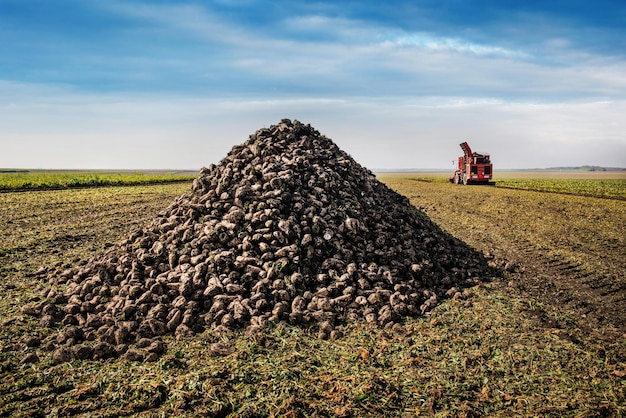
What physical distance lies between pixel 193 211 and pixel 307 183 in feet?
7.08

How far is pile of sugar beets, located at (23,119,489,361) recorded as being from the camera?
568 centimetres

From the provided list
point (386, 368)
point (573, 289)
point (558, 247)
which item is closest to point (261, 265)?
point (386, 368)

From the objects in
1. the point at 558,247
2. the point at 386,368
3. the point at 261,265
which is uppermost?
the point at 261,265

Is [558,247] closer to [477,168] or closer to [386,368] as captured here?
[386,368]

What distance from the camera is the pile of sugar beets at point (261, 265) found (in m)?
5.68

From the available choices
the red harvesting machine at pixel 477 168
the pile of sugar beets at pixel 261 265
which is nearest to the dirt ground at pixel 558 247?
the pile of sugar beets at pixel 261 265

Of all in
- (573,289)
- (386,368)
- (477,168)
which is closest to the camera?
(386,368)

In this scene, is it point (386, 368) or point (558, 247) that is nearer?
point (386, 368)

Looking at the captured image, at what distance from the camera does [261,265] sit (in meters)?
6.36

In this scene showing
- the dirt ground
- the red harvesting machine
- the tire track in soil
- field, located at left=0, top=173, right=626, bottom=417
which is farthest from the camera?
the red harvesting machine

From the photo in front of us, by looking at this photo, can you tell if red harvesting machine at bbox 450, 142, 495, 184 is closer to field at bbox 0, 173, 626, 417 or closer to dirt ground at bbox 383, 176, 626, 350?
dirt ground at bbox 383, 176, 626, 350

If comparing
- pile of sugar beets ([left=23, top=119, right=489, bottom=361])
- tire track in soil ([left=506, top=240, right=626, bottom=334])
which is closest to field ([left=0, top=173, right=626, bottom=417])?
tire track in soil ([left=506, top=240, right=626, bottom=334])

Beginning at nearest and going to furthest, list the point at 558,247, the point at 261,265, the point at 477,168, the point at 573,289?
the point at 261,265 → the point at 573,289 → the point at 558,247 → the point at 477,168

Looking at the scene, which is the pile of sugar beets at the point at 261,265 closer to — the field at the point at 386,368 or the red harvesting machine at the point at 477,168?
the field at the point at 386,368
